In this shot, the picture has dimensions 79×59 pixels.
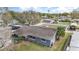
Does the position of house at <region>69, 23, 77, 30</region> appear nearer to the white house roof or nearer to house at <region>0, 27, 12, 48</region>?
the white house roof

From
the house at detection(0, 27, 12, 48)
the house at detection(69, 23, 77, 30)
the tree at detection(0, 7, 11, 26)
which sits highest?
the tree at detection(0, 7, 11, 26)

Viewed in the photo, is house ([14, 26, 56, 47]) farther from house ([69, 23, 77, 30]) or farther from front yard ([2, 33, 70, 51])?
house ([69, 23, 77, 30])

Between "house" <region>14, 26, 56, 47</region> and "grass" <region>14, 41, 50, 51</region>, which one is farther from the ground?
"house" <region>14, 26, 56, 47</region>

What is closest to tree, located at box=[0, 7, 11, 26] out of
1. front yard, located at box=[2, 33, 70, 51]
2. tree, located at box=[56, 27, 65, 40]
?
→ front yard, located at box=[2, 33, 70, 51]

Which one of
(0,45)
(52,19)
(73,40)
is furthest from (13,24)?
(73,40)

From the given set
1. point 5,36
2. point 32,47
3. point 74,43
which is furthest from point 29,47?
point 74,43

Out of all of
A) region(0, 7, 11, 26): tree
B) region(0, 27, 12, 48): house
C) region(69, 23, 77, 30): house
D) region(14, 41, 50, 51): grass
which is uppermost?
region(0, 7, 11, 26): tree

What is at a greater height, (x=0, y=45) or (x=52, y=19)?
(x=52, y=19)

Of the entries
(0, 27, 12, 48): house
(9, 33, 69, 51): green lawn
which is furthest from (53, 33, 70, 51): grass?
(0, 27, 12, 48): house

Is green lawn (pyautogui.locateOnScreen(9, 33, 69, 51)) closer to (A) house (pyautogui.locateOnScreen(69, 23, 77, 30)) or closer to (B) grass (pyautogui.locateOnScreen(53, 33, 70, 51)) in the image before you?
(B) grass (pyautogui.locateOnScreen(53, 33, 70, 51))

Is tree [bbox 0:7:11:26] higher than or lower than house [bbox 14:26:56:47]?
higher
